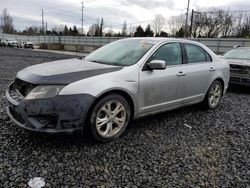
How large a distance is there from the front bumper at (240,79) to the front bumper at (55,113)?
19.0ft

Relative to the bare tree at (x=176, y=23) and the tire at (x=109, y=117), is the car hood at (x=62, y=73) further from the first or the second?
the bare tree at (x=176, y=23)

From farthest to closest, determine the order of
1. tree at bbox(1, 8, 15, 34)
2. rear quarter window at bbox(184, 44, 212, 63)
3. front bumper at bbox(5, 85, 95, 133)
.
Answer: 1. tree at bbox(1, 8, 15, 34)
2. rear quarter window at bbox(184, 44, 212, 63)
3. front bumper at bbox(5, 85, 95, 133)

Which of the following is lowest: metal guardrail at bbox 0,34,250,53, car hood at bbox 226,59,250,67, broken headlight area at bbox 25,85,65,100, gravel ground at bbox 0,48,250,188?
gravel ground at bbox 0,48,250,188

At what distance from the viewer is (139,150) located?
3.16 meters

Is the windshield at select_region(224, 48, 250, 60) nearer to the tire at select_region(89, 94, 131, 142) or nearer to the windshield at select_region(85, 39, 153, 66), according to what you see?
the windshield at select_region(85, 39, 153, 66)

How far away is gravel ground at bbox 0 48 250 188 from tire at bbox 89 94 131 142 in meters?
0.15

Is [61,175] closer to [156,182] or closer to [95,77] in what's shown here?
[156,182]

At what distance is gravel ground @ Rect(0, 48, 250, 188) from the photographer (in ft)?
8.24

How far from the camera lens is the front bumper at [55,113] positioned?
9.24ft

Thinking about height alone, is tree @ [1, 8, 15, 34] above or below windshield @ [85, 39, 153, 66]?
above

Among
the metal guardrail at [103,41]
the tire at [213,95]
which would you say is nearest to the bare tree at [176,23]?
the metal guardrail at [103,41]

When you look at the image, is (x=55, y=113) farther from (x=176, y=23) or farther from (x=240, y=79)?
(x=176, y=23)

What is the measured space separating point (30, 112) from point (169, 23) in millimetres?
53461

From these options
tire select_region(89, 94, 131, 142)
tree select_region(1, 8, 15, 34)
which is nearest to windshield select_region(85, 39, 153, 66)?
tire select_region(89, 94, 131, 142)
